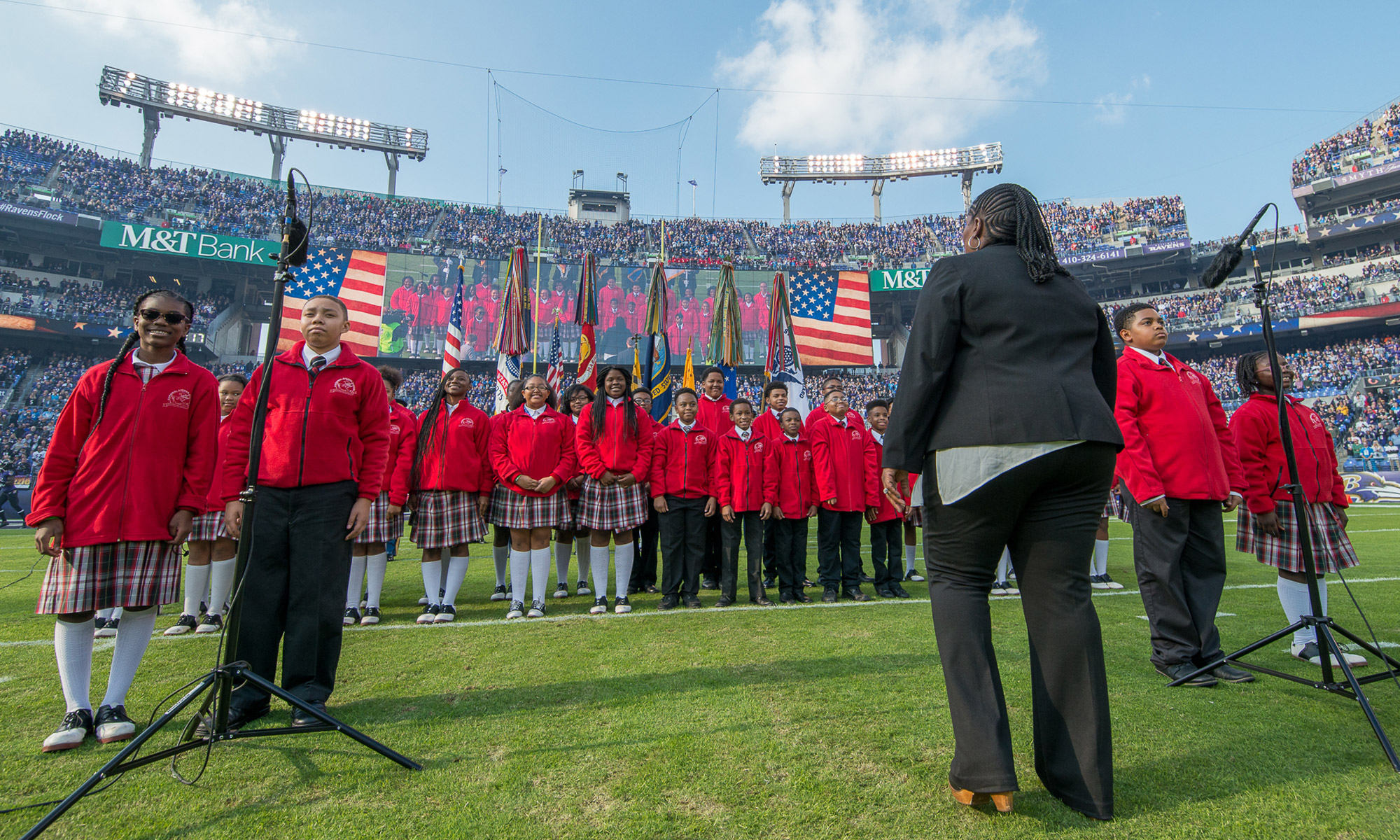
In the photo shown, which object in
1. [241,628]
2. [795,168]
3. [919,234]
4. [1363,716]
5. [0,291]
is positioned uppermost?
[795,168]

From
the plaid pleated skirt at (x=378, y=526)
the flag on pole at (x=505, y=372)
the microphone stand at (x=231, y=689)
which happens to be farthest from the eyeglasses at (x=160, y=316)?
the flag on pole at (x=505, y=372)

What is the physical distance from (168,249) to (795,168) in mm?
37903

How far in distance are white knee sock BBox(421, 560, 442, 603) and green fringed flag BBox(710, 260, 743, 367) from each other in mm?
8855

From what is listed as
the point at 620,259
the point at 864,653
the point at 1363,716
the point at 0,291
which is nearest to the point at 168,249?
the point at 0,291

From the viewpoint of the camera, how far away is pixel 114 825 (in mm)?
2025

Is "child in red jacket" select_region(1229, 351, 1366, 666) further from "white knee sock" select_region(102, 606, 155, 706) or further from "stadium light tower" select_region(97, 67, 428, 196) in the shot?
Result: "stadium light tower" select_region(97, 67, 428, 196)

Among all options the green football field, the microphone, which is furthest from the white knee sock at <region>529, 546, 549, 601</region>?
the microphone

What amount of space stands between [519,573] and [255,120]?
4647cm

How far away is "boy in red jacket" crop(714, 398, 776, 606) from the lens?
5.89 m

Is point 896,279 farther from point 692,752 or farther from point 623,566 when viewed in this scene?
point 692,752

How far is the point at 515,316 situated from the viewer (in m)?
12.4

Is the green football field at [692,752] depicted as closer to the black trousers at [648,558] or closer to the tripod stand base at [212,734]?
the tripod stand base at [212,734]

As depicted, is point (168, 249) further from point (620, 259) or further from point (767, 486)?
point (767, 486)

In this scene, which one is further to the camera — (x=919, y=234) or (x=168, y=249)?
(x=919, y=234)
